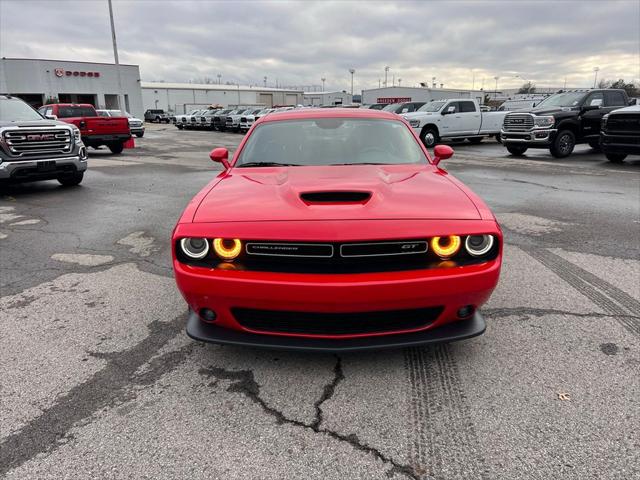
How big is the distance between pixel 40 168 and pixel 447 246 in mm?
8556

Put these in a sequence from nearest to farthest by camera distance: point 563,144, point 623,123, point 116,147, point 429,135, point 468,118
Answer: point 623,123 < point 563,144 < point 116,147 < point 429,135 < point 468,118

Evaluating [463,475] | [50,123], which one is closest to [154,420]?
[463,475]

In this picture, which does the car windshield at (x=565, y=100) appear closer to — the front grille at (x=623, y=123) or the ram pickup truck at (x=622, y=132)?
the ram pickup truck at (x=622, y=132)

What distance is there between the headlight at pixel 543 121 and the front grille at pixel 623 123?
5.95 feet

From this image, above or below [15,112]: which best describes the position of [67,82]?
above

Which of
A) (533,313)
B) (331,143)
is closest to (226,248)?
(331,143)

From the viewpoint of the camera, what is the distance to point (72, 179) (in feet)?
32.1

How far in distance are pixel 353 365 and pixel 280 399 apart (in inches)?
20.9

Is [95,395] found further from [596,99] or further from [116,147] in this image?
[596,99]

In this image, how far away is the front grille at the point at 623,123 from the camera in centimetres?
1202

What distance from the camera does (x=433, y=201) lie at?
8.98 ft

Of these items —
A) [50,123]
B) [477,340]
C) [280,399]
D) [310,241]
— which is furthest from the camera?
[50,123]

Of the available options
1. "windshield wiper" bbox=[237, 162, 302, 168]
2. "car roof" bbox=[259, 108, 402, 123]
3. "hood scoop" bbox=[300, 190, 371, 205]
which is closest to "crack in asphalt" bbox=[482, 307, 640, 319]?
"hood scoop" bbox=[300, 190, 371, 205]

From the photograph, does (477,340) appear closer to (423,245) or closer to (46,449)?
(423,245)
